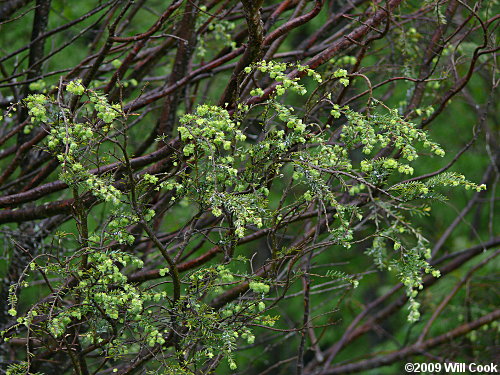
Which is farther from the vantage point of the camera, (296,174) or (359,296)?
(359,296)

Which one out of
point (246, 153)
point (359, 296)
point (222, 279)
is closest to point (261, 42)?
point (246, 153)

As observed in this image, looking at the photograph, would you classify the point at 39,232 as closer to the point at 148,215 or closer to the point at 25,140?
the point at 25,140

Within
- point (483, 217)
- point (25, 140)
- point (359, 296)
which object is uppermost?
point (25, 140)

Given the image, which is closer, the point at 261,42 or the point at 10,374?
the point at 10,374

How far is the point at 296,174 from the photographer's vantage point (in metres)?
2.59

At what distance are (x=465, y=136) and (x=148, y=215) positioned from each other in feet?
20.3

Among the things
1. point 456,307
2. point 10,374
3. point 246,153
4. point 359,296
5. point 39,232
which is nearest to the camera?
point 10,374

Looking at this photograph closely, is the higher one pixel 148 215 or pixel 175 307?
pixel 148 215

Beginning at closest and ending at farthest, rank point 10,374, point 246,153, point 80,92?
point 80,92 < point 10,374 < point 246,153

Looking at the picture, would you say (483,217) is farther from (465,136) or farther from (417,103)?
(417,103)

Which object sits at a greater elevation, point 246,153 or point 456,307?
point 246,153

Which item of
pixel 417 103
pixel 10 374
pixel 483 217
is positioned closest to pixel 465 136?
pixel 483 217

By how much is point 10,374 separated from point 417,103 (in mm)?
3134

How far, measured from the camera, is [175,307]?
277 centimetres
